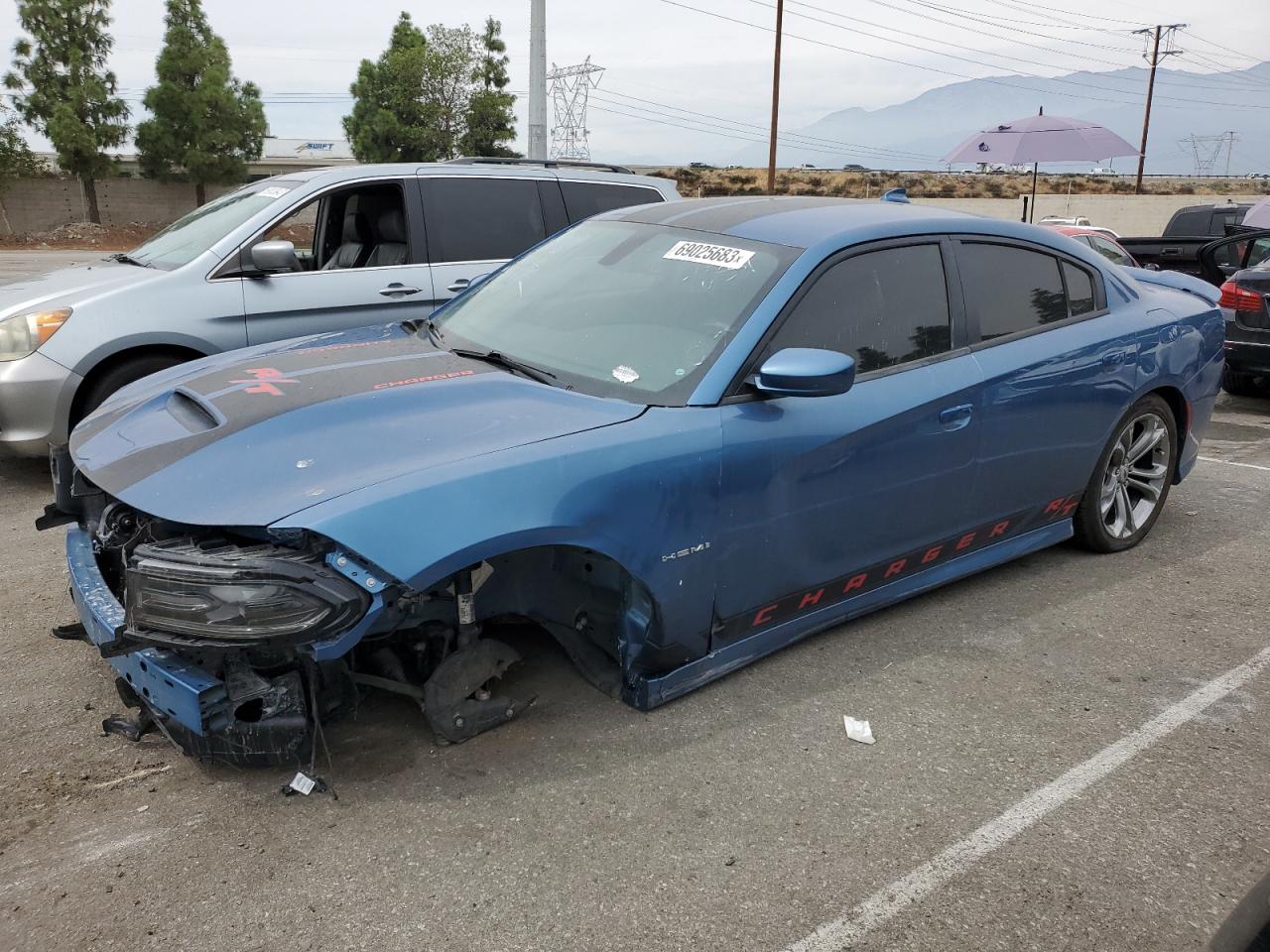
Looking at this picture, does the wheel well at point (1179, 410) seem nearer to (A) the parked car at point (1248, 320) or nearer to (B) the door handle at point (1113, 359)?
(B) the door handle at point (1113, 359)

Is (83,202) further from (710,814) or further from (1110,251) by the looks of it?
(710,814)

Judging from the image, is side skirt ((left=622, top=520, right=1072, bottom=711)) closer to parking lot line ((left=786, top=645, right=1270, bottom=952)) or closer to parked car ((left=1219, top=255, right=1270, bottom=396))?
parking lot line ((left=786, top=645, right=1270, bottom=952))

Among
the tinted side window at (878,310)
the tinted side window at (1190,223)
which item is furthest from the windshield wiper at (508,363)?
A: the tinted side window at (1190,223)

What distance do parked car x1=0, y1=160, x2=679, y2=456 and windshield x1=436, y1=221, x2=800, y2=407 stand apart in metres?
2.24

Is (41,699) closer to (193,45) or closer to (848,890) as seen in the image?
(848,890)

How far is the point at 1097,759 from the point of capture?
10.3ft

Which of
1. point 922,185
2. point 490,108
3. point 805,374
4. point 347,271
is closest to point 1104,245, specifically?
point 347,271

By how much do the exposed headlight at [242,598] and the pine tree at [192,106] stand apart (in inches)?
1787

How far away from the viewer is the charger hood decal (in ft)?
8.56

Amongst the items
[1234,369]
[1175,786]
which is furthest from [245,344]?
[1234,369]

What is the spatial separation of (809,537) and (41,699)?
261 cm

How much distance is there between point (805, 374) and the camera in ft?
10.0

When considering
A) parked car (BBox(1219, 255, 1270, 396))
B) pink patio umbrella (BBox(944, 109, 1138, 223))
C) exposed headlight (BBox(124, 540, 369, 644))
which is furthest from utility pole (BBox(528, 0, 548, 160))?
exposed headlight (BBox(124, 540, 369, 644))

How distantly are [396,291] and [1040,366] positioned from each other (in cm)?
395
